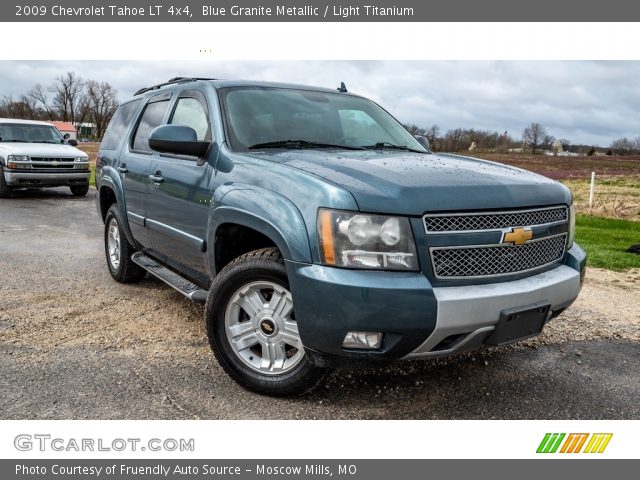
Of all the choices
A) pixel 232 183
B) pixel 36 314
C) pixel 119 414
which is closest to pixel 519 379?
pixel 232 183

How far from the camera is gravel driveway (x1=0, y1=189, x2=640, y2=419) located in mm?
3105

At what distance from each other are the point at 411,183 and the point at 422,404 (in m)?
1.29

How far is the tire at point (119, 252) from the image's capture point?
5.45 m

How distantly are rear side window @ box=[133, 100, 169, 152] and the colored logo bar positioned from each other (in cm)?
374

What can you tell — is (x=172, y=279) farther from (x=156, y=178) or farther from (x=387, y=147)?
(x=387, y=147)

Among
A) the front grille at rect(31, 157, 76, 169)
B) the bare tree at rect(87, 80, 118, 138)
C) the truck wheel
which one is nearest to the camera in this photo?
the truck wheel

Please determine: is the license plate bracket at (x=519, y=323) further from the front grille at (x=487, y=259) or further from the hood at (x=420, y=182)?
the hood at (x=420, y=182)

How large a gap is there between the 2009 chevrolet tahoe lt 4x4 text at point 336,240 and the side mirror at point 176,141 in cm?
1

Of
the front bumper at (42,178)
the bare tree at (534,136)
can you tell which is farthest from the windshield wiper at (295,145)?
the bare tree at (534,136)

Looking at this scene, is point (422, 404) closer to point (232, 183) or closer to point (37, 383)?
point (232, 183)

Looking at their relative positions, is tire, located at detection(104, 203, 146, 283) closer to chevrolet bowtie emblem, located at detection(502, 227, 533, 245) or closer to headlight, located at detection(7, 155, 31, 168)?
chevrolet bowtie emblem, located at detection(502, 227, 533, 245)

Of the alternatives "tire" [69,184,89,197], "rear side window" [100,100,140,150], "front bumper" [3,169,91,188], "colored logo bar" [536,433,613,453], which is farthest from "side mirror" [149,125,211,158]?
"tire" [69,184,89,197]

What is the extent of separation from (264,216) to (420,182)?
33.5 inches

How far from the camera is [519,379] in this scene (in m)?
3.59
